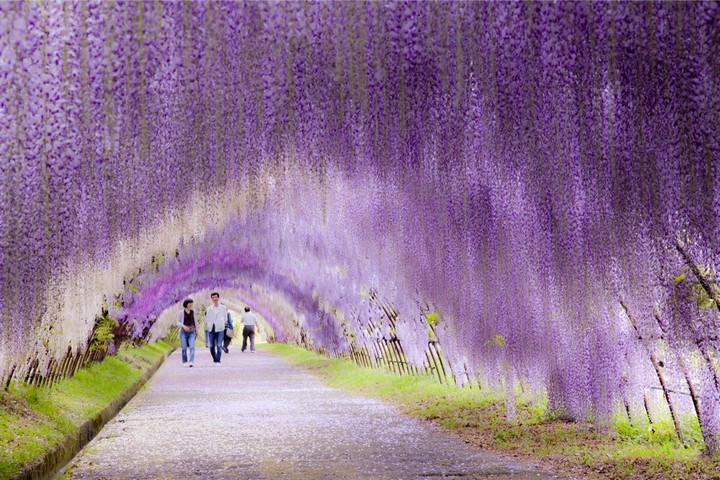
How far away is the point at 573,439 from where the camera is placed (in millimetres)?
8477

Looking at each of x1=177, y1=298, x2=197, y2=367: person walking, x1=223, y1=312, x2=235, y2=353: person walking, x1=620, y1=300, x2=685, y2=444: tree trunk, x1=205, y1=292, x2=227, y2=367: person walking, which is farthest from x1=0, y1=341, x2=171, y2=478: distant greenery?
x1=223, y1=312, x2=235, y2=353: person walking

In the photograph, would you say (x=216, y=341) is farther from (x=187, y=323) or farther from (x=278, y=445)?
(x=278, y=445)

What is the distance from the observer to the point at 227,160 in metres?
7.93

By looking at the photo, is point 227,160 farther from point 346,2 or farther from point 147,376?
point 147,376

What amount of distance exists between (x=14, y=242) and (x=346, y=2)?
166 inches

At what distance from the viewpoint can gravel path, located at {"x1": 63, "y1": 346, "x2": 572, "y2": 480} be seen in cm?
730

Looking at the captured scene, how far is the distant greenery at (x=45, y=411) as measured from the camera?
7309 mm

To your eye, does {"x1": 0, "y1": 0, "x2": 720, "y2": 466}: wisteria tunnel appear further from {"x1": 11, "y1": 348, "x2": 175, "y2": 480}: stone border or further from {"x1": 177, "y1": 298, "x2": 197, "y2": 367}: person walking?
{"x1": 177, "y1": 298, "x2": 197, "y2": 367}: person walking

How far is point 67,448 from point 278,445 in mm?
2011

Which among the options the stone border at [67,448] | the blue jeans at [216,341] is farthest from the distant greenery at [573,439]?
the blue jeans at [216,341]

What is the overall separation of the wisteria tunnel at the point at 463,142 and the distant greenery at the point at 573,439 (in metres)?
0.24

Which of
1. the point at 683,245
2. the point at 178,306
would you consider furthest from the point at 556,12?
the point at 178,306

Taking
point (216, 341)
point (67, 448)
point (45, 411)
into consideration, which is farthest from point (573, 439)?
point (216, 341)

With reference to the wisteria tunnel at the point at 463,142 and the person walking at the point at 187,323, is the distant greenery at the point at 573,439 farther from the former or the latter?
the person walking at the point at 187,323
